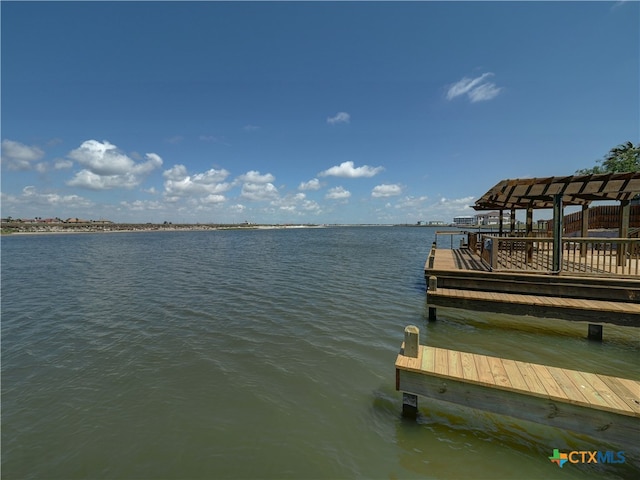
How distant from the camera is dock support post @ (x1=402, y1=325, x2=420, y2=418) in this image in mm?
4508

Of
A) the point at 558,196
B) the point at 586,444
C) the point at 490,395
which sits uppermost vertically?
the point at 558,196

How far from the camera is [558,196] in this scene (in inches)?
342

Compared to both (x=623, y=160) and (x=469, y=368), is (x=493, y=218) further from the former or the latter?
(x=469, y=368)

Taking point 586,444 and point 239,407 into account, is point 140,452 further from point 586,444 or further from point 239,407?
point 586,444

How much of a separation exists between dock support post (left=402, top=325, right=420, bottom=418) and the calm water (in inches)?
6.6

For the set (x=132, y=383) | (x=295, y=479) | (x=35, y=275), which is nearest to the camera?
(x=295, y=479)

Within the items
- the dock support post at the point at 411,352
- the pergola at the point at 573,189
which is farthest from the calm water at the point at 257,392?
the pergola at the point at 573,189

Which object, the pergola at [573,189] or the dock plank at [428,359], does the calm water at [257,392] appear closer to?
the dock plank at [428,359]

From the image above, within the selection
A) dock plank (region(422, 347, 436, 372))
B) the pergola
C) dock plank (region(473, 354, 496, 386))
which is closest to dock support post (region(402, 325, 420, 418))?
dock plank (region(422, 347, 436, 372))

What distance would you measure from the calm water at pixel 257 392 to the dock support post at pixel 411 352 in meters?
0.17

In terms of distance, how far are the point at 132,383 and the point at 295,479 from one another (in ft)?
13.8

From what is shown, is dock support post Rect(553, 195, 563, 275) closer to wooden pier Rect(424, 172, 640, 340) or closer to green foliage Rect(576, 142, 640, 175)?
wooden pier Rect(424, 172, 640, 340)

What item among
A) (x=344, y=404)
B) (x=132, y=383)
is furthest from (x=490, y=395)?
(x=132, y=383)

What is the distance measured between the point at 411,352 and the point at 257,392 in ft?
10.2
